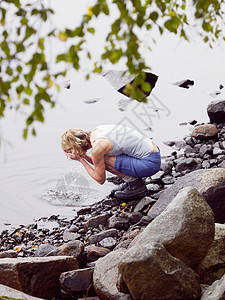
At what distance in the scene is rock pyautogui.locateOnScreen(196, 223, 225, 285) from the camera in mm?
4387

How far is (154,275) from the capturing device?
3.82 m

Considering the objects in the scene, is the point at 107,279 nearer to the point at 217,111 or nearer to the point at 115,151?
the point at 115,151

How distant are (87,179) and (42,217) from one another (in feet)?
4.99

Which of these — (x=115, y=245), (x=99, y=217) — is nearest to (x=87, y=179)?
(x=99, y=217)

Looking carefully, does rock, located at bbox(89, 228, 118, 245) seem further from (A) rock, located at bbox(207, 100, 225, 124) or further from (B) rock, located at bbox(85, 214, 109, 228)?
(A) rock, located at bbox(207, 100, 225, 124)

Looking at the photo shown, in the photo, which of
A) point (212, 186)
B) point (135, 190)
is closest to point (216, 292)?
point (212, 186)

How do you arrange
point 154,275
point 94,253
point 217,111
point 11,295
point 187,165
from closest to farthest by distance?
point 154,275 → point 11,295 → point 94,253 → point 187,165 → point 217,111

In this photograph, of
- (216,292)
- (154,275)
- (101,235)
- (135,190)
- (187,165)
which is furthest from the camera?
(187,165)

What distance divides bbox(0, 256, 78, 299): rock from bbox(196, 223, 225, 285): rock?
150 centimetres

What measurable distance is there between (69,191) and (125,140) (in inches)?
96.7

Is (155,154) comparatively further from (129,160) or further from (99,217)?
(99,217)

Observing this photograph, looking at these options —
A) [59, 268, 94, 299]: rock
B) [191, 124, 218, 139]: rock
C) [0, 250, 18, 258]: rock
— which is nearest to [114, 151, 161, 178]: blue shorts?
[0, 250, 18, 258]: rock

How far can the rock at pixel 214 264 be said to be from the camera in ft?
14.4

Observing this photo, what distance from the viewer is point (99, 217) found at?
277 inches
